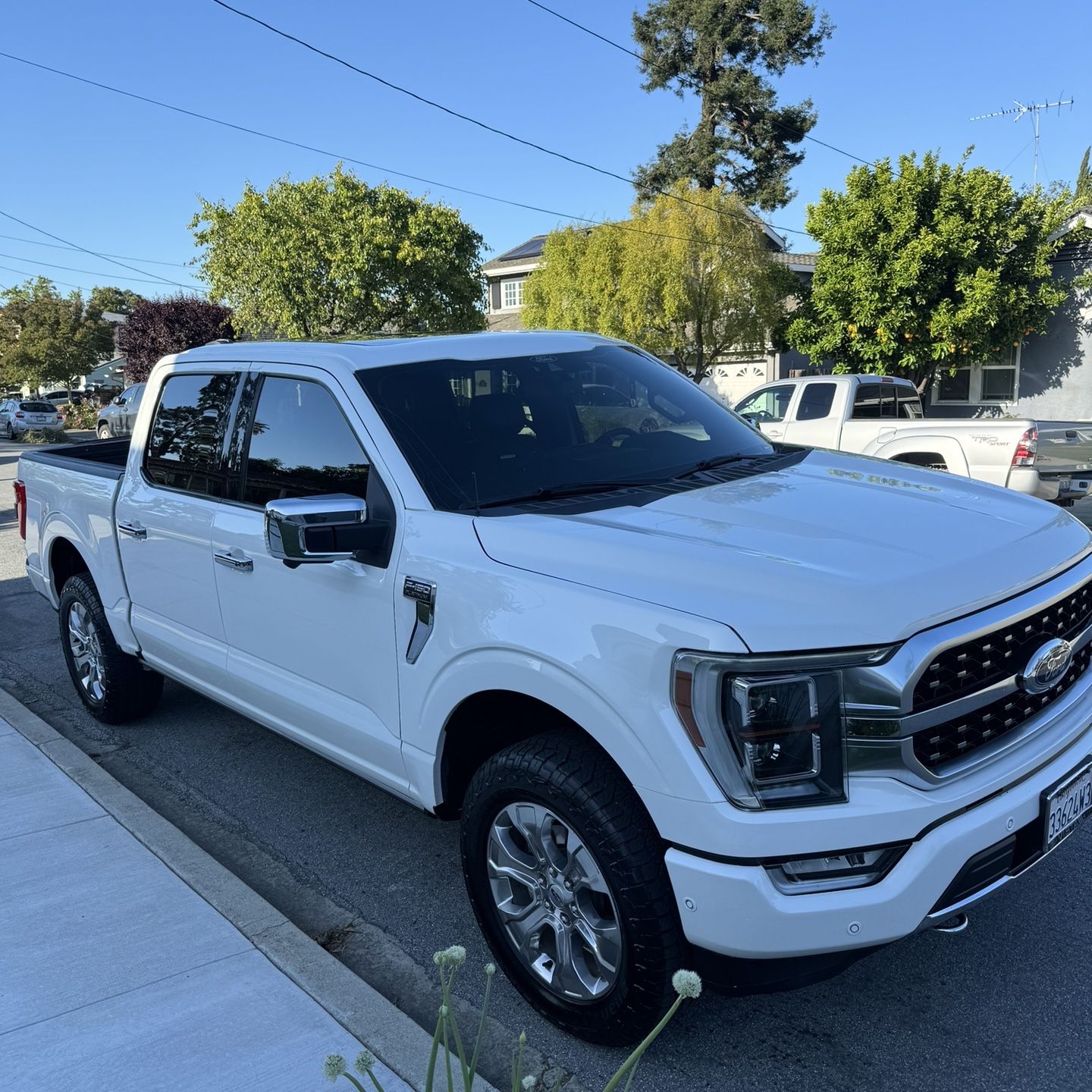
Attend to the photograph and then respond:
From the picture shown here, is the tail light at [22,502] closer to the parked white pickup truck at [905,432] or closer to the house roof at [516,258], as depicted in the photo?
the parked white pickup truck at [905,432]

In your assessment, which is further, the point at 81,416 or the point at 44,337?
the point at 44,337

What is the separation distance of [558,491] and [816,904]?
59.9 inches

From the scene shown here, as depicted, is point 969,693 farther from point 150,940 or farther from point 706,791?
point 150,940

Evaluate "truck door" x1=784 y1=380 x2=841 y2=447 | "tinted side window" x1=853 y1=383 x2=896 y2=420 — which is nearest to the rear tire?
"truck door" x1=784 y1=380 x2=841 y2=447

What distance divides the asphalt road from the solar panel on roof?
3361cm

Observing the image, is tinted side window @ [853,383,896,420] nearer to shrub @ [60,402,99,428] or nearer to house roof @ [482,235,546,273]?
house roof @ [482,235,546,273]

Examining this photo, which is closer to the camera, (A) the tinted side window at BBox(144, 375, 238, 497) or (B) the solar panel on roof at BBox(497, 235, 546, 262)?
(A) the tinted side window at BBox(144, 375, 238, 497)

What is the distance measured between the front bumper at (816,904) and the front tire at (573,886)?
0.12 m

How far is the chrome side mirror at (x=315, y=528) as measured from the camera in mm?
2898

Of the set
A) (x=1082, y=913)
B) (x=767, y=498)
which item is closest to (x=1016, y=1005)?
(x=1082, y=913)

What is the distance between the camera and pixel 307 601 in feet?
11.3

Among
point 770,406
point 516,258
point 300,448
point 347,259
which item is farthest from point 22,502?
point 516,258

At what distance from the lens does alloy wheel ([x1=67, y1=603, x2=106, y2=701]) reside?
17.4 feet

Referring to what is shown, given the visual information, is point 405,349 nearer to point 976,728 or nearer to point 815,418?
point 976,728
